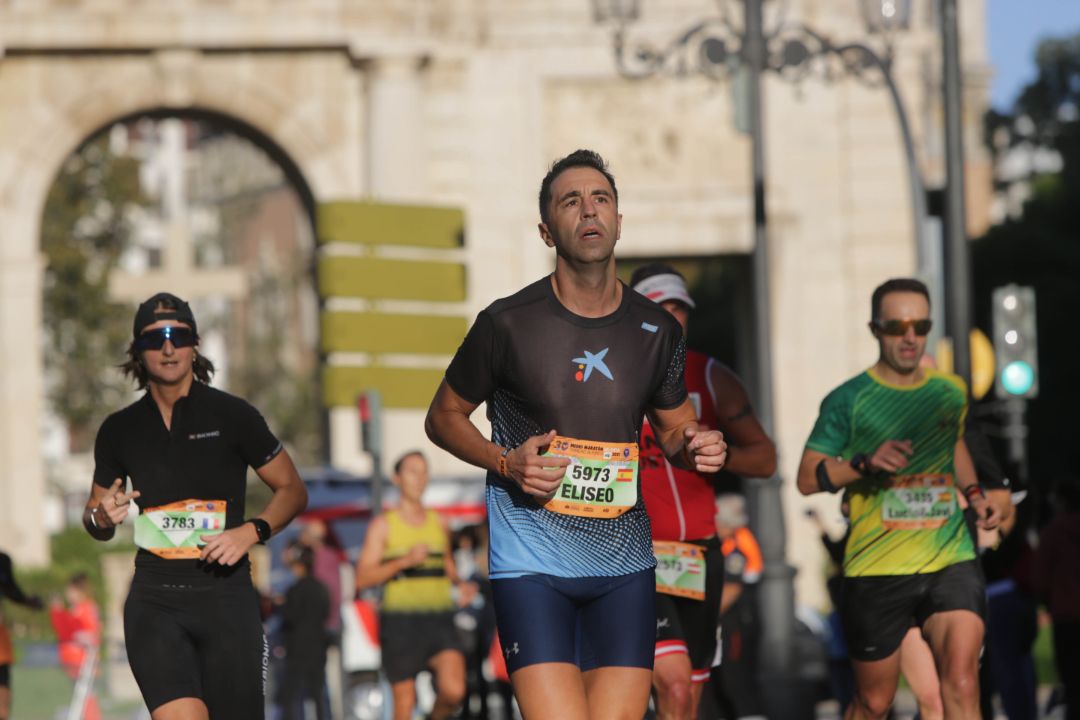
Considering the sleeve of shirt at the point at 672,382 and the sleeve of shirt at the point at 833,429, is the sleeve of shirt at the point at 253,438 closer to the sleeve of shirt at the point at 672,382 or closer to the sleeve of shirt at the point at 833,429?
the sleeve of shirt at the point at 672,382

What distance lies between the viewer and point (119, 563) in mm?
30125

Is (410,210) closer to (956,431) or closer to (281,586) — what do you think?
(281,586)

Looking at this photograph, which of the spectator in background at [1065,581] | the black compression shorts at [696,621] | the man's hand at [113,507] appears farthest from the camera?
the spectator in background at [1065,581]

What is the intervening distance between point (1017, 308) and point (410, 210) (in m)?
6.81

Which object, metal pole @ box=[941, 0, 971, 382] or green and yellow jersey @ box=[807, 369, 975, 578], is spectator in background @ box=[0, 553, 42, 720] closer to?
green and yellow jersey @ box=[807, 369, 975, 578]

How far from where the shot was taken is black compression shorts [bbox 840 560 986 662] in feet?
31.6

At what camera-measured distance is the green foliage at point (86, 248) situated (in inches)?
2008

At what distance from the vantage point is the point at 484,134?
1261 inches

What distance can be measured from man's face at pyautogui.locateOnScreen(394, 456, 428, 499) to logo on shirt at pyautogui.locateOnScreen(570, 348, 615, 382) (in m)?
7.61

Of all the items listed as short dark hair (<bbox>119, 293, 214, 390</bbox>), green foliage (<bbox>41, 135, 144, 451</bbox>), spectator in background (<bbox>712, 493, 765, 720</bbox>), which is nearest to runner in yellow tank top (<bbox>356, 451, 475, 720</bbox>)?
spectator in background (<bbox>712, 493, 765, 720</bbox>)

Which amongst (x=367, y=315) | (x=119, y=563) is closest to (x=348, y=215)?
(x=367, y=315)

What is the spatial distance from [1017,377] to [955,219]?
6.86 ft

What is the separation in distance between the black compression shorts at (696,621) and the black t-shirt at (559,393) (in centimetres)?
235

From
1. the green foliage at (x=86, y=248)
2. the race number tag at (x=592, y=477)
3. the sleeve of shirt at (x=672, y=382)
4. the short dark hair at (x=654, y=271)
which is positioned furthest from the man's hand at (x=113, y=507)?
the green foliage at (x=86, y=248)
